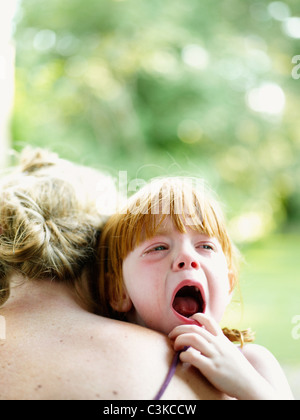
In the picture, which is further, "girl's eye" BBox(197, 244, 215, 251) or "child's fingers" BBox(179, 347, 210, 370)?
"girl's eye" BBox(197, 244, 215, 251)

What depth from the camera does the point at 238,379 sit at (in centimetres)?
87

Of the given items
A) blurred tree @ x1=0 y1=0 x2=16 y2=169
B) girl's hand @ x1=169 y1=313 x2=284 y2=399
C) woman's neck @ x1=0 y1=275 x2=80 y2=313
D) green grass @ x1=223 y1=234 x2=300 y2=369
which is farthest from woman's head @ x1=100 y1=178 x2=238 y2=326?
blurred tree @ x1=0 y1=0 x2=16 y2=169

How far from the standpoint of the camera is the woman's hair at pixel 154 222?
Answer: 3.75 feet

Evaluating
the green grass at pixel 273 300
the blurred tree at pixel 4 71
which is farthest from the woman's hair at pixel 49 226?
the blurred tree at pixel 4 71

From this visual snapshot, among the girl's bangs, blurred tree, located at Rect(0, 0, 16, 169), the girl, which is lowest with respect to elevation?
the girl

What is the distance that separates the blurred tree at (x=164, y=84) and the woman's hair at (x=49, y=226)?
11.1 feet

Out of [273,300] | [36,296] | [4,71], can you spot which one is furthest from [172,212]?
[273,300]

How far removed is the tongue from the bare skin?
0.47 feet

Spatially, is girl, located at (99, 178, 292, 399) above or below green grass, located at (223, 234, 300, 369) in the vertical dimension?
above

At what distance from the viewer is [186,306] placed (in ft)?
3.72

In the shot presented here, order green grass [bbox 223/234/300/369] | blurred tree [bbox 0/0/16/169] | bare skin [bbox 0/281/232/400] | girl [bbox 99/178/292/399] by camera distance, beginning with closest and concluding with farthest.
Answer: bare skin [bbox 0/281/232/400]
girl [bbox 99/178/292/399]
green grass [bbox 223/234/300/369]
blurred tree [bbox 0/0/16/169]

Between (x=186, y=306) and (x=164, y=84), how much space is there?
15.7ft

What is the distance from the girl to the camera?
101 cm

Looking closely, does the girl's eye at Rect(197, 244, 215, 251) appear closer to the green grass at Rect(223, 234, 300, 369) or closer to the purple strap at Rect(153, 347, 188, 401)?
the purple strap at Rect(153, 347, 188, 401)
